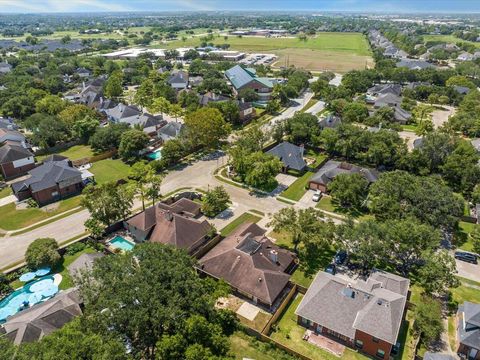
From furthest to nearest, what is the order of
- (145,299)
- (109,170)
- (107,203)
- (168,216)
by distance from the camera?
(109,170) → (107,203) → (168,216) → (145,299)

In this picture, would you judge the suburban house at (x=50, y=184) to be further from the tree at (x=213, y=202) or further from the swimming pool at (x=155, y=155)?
the tree at (x=213, y=202)

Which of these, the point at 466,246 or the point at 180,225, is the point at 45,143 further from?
the point at 466,246

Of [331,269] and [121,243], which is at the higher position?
[331,269]

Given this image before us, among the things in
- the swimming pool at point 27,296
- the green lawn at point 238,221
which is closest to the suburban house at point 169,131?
the green lawn at point 238,221

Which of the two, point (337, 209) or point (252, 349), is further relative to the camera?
point (337, 209)

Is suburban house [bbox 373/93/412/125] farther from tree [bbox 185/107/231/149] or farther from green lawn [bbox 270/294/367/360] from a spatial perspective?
green lawn [bbox 270/294/367/360]

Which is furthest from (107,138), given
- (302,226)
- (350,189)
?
(350,189)

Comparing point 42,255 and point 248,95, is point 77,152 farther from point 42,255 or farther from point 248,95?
point 248,95

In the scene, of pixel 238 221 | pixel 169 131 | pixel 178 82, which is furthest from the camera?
pixel 178 82
